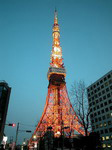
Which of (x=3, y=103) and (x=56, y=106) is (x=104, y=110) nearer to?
(x=56, y=106)

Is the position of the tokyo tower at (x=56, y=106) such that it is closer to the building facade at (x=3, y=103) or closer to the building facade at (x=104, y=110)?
the building facade at (x=104, y=110)

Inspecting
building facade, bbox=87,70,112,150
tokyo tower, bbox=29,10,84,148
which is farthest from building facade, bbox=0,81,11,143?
building facade, bbox=87,70,112,150

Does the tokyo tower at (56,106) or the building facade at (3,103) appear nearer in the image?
the building facade at (3,103)

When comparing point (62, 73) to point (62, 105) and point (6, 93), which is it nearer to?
point (62, 105)

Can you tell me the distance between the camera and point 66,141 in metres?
40.9

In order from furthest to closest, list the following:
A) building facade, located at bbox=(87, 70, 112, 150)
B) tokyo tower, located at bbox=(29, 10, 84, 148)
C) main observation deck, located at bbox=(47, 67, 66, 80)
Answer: main observation deck, located at bbox=(47, 67, 66, 80) < tokyo tower, located at bbox=(29, 10, 84, 148) < building facade, located at bbox=(87, 70, 112, 150)

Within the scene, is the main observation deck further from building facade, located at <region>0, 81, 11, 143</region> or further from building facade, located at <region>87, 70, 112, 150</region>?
building facade, located at <region>0, 81, 11, 143</region>

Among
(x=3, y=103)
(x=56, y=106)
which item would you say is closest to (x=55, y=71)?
(x=56, y=106)

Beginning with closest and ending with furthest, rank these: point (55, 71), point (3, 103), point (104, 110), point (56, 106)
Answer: point (3, 103)
point (104, 110)
point (56, 106)
point (55, 71)

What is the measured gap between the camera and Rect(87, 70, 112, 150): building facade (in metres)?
47.5

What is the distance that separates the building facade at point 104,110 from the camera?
47475mm

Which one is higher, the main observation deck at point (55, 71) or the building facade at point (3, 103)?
the main observation deck at point (55, 71)

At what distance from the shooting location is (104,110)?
51.2 m

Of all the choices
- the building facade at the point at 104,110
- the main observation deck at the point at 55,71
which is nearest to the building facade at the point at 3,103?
the main observation deck at the point at 55,71
